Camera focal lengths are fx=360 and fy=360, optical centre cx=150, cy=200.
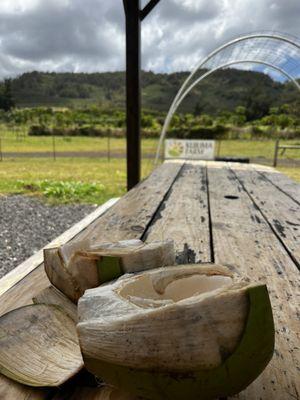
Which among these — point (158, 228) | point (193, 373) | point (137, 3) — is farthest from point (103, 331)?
point (137, 3)

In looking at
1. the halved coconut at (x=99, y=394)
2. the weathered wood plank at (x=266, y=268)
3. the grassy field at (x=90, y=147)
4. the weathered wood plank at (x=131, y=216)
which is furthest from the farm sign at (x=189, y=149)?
the halved coconut at (x=99, y=394)

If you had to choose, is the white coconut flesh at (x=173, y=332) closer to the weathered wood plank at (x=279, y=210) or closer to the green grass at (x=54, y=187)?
the weathered wood plank at (x=279, y=210)

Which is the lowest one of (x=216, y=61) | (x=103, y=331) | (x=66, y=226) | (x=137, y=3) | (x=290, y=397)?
(x=66, y=226)

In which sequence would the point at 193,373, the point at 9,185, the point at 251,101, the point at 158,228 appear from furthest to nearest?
the point at 251,101
the point at 9,185
the point at 158,228
the point at 193,373

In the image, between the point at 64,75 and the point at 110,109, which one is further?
the point at 110,109

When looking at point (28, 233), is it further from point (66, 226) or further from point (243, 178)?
point (243, 178)

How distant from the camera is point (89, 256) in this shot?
51cm

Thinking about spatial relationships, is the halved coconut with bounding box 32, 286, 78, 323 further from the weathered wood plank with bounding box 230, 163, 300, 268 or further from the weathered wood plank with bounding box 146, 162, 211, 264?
the weathered wood plank with bounding box 230, 163, 300, 268

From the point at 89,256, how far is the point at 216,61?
8847 millimetres

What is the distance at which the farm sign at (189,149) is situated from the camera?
801 cm

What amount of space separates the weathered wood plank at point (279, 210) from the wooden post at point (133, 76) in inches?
35.0

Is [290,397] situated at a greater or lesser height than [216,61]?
lesser

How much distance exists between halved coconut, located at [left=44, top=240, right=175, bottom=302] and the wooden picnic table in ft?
0.45

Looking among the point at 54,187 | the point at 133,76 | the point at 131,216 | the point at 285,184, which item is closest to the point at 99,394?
the point at 131,216
